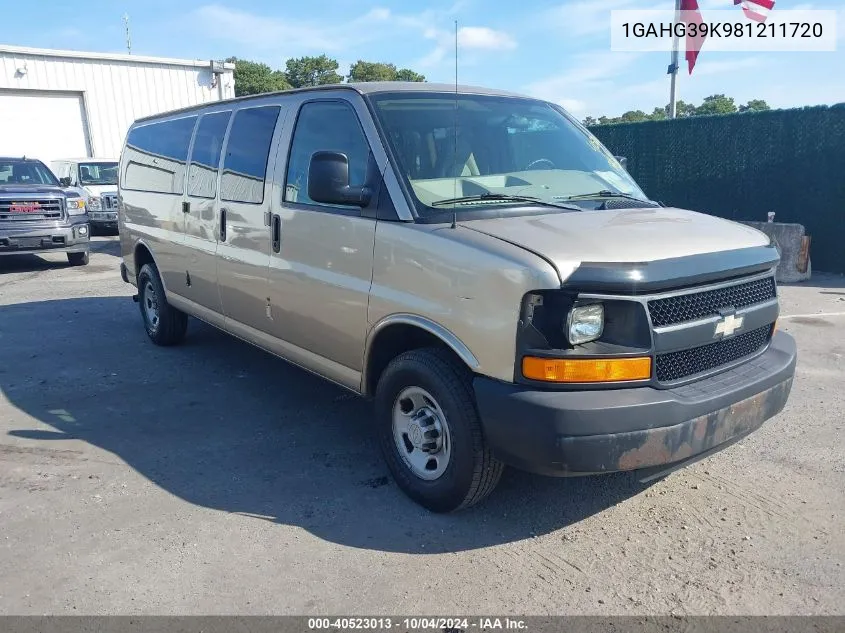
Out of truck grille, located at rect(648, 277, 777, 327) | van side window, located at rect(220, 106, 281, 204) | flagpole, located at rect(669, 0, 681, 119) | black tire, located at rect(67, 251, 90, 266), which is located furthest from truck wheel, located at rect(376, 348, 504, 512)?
flagpole, located at rect(669, 0, 681, 119)

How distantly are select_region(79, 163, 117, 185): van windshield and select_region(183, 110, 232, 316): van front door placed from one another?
13.4m

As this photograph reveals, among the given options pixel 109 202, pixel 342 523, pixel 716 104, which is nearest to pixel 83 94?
pixel 109 202

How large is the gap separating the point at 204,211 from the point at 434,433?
2938mm

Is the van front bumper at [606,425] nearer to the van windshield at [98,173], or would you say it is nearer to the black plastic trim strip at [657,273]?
the black plastic trim strip at [657,273]

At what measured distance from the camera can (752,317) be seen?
3449mm

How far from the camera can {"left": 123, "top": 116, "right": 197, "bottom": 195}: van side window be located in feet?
19.6

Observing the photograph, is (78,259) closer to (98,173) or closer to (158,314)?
(98,173)

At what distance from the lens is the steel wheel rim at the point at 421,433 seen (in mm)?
3523

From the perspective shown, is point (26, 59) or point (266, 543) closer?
point (266, 543)

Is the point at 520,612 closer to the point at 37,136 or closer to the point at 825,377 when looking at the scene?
the point at 825,377

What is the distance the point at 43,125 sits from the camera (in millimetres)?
21641

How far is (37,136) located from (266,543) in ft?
73.7

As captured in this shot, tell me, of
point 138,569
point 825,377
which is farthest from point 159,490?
point 825,377

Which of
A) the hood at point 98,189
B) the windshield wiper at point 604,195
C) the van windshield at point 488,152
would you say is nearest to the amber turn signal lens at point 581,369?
the van windshield at point 488,152
